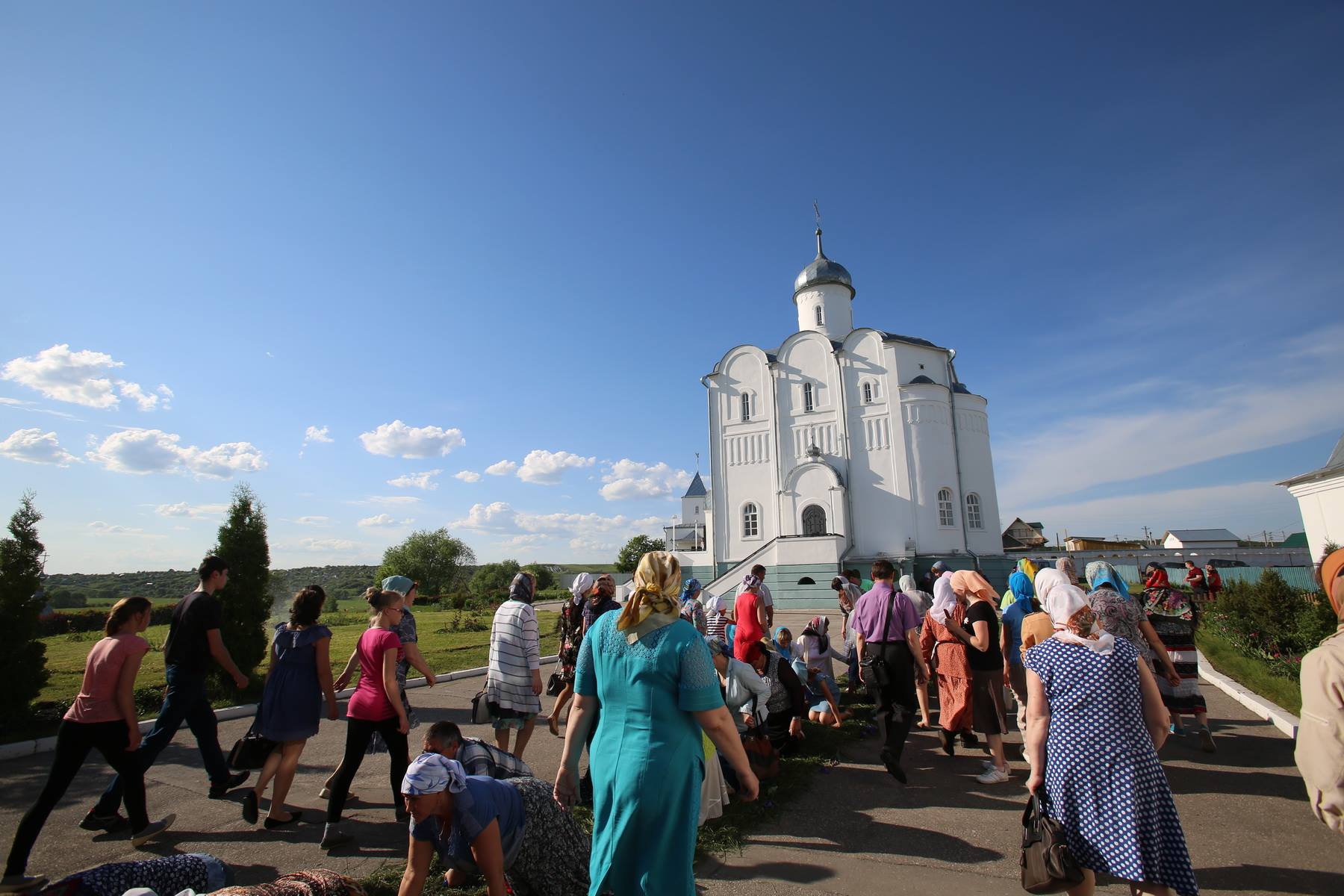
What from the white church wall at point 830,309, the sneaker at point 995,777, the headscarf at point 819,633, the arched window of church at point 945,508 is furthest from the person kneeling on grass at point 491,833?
the white church wall at point 830,309

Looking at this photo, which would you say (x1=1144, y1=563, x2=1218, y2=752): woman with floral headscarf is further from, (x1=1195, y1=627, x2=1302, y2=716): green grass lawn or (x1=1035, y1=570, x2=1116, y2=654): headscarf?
(x1=1035, y1=570, x2=1116, y2=654): headscarf

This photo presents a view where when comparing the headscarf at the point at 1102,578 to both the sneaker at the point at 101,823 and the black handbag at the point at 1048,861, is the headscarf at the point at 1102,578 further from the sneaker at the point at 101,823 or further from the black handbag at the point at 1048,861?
the sneaker at the point at 101,823

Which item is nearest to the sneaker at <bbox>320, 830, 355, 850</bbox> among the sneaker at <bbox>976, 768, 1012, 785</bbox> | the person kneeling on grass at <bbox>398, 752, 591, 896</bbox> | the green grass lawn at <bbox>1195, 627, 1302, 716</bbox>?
the person kneeling on grass at <bbox>398, 752, 591, 896</bbox>

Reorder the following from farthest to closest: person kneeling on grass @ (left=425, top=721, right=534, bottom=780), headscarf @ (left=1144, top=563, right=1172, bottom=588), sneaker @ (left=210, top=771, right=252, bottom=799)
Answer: headscarf @ (left=1144, top=563, right=1172, bottom=588), sneaker @ (left=210, top=771, right=252, bottom=799), person kneeling on grass @ (left=425, top=721, right=534, bottom=780)

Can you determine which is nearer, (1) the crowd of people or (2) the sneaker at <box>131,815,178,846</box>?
(1) the crowd of people

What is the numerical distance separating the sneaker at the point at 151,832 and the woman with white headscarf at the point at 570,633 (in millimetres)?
3250

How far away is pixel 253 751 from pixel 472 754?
2.12 metres

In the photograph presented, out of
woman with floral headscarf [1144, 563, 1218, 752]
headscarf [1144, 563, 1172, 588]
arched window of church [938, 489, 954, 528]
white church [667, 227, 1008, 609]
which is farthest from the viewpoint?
arched window of church [938, 489, 954, 528]

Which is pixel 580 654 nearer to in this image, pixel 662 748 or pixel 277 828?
pixel 662 748

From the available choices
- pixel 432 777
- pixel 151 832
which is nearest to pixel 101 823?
pixel 151 832

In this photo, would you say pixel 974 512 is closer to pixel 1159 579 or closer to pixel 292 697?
pixel 1159 579

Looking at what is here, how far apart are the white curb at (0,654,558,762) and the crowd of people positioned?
1.82 m

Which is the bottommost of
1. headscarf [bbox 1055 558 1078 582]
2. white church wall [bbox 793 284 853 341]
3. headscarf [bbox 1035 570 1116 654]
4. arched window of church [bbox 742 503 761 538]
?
headscarf [bbox 1035 570 1116 654]

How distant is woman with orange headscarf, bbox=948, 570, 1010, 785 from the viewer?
551 centimetres
